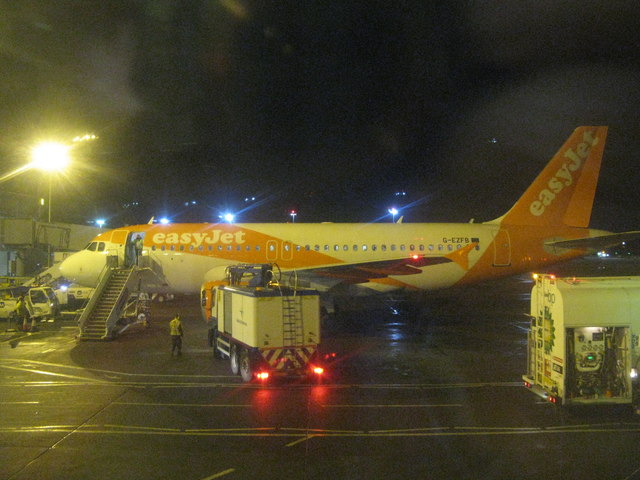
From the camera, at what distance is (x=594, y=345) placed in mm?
10148

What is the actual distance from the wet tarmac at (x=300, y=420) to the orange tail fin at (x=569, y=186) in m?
10.9

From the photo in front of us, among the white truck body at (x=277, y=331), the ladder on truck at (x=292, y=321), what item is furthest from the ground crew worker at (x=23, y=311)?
the ladder on truck at (x=292, y=321)

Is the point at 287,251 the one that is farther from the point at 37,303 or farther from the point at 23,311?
the point at 23,311

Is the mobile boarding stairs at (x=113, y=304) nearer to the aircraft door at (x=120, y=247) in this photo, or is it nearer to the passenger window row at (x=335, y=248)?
the aircraft door at (x=120, y=247)

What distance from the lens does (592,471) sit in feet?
25.7

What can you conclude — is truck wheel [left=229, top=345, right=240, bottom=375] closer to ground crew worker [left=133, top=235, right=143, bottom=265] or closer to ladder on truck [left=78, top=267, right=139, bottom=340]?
ladder on truck [left=78, top=267, right=139, bottom=340]

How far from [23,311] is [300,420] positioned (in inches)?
649

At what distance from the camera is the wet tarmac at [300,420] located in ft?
26.5

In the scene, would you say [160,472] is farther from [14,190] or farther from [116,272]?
[14,190]

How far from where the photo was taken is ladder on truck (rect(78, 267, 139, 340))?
19.8 meters

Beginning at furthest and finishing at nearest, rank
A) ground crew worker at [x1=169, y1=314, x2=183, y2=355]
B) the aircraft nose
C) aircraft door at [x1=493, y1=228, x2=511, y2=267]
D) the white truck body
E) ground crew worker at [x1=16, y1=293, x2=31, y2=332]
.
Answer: aircraft door at [x1=493, y1=228, x2=511, y2=267] → the aircraft nose → ground crew worker at [x1=16, y1=293, x2=31, y2=332] → ground crew worker at [x1=169, y1=314, x2=183, y2=355] → the white truck body

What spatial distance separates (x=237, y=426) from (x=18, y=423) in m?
4.43

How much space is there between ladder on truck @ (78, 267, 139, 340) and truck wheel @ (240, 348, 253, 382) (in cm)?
853

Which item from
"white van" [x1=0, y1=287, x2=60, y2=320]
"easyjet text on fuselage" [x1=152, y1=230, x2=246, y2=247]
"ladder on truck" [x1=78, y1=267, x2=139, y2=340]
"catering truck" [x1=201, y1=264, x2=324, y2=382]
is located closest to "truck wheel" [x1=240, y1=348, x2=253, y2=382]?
"catering truck" [x1=201, y1=264, x2=324, y2=382]
